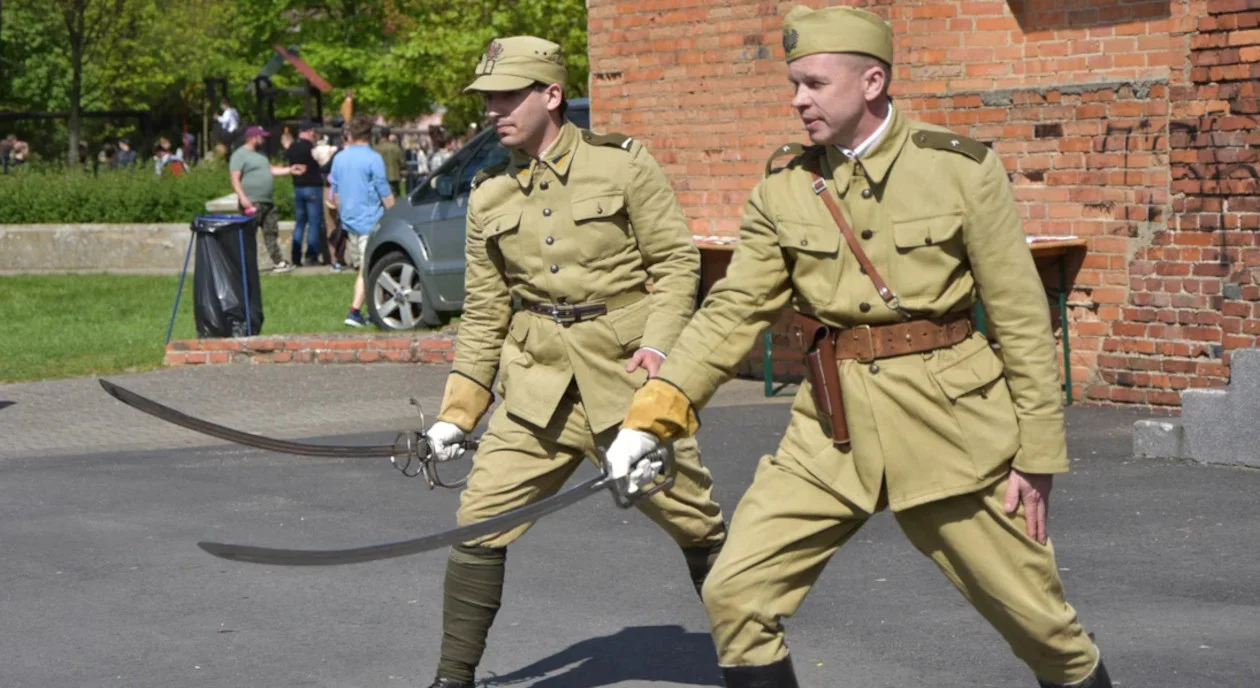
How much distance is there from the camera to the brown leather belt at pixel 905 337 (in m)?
4.47

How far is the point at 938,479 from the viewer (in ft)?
A: 14.5

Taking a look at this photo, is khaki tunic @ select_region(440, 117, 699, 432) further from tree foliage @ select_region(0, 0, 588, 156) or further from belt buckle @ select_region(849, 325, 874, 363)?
tree foliage @ select_region(0, 0, 588, 156)

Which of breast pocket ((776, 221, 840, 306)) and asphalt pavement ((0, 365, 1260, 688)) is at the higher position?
breast pocket ((776, 221, 840, 306))

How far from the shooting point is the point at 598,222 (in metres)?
5.75

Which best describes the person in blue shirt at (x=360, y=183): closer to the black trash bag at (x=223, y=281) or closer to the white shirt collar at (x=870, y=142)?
the black trash bag at (x=223, y=281)

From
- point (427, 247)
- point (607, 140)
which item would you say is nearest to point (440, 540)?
point (607, 140)

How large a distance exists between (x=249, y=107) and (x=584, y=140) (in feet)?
165

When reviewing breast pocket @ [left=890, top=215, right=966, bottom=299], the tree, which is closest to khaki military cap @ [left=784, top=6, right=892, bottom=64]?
breast pocket @ [left=890, top=215, right=966, bottom=299]

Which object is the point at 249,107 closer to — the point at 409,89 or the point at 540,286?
the point at 409,89

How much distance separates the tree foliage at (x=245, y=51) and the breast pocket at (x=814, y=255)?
108 ft

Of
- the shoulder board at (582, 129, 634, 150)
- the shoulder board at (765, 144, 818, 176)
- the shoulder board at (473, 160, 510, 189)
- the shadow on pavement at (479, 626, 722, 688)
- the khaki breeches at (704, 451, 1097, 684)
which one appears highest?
the shoulder board at (582, 129, 634, 150)

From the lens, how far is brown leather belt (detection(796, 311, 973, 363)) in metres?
4.47

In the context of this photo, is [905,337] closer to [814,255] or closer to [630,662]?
[814,255]

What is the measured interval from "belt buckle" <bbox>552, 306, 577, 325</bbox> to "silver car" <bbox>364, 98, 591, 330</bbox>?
10.7m
